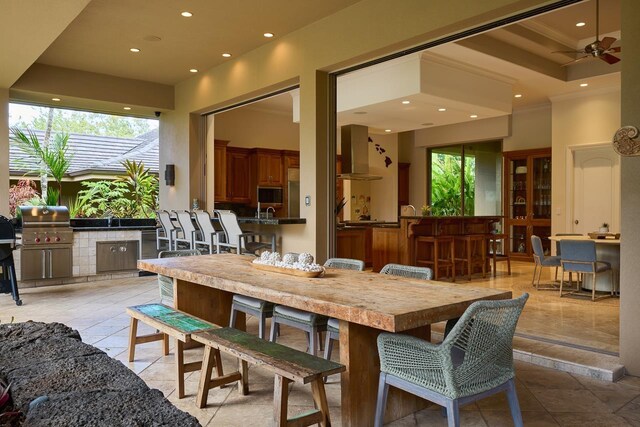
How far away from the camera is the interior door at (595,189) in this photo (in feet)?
27.7

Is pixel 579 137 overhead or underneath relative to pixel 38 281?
overhead

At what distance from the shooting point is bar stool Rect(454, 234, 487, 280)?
7.60 m

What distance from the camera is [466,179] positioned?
11.4m

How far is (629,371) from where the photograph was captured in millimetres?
3326

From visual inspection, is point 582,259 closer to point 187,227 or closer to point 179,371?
point 179,371

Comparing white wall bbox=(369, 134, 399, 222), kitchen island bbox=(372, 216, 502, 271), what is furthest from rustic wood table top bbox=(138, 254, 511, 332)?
white wall bbox=(369, 134, 399, 222)

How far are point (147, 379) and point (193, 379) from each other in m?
0.29

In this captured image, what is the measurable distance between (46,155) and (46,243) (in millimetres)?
1481

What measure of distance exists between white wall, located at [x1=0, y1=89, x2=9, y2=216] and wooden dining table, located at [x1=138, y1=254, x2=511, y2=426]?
496 cm

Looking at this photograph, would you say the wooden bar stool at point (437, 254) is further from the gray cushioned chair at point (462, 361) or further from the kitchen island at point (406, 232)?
the gray cushioned chair at point (462, 361)

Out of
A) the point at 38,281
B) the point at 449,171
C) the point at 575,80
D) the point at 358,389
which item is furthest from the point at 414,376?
the point at 449,171

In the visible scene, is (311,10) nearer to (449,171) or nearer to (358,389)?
(358,389)

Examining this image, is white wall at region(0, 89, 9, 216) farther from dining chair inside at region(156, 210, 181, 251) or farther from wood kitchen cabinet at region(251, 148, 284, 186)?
wood kitchen cabinet at region(251, 148, 284, 186)

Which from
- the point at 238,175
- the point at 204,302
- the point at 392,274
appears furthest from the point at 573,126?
the point at 204,302
